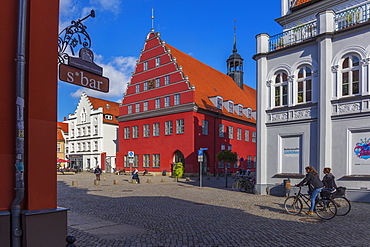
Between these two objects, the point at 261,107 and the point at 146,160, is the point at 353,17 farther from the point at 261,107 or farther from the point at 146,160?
the point at 146,160

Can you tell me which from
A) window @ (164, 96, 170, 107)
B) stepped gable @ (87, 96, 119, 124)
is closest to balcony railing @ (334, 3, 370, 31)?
window @ (164, 96, 170, 107)

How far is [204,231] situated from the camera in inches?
347

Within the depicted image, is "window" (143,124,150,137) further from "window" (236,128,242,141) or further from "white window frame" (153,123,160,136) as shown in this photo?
"window" (236,128,242,141)

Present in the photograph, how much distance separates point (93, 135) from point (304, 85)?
145 ft

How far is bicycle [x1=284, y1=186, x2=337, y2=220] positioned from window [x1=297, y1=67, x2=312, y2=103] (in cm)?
713

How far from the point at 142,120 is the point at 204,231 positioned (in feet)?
118

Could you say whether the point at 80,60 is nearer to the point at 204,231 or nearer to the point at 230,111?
the point at 204,231

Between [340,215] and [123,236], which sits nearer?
[123,236]

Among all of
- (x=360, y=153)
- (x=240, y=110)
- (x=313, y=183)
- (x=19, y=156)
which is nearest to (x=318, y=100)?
(x=360, y=153)

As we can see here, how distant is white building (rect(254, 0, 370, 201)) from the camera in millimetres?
15164

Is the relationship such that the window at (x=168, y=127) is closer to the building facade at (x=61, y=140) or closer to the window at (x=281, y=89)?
the window at (x=281, y=89)

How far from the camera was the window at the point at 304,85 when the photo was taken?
17.1m

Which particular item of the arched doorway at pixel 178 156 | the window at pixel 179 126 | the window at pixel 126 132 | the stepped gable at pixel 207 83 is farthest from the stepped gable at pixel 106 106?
the window at pixel 179 126

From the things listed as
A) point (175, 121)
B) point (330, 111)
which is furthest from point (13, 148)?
point (175, 121)
